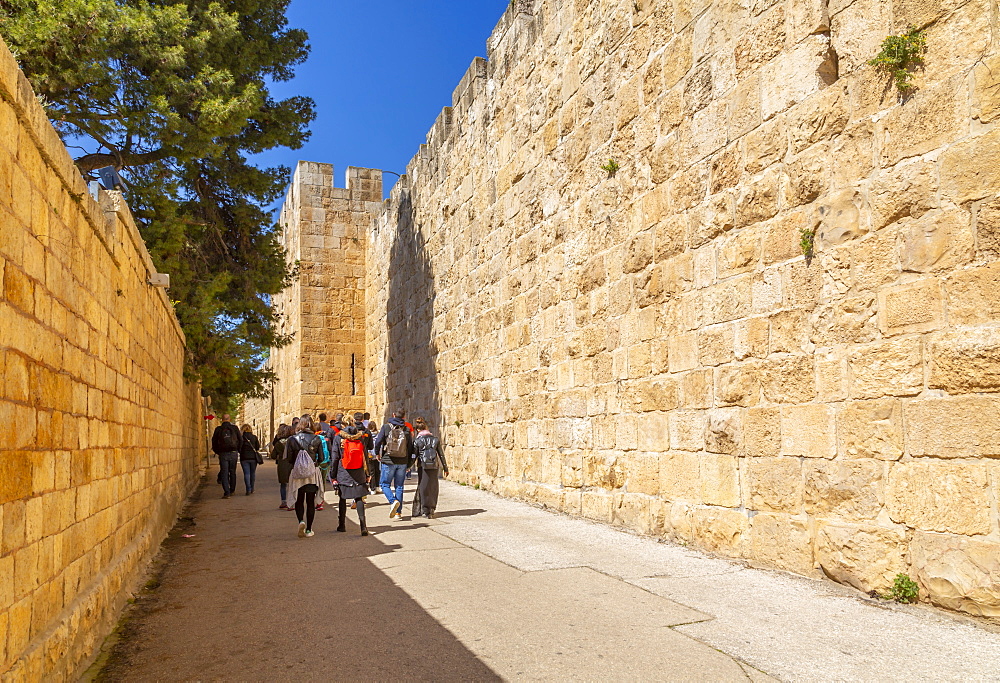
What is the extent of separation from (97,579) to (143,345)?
3.45 m

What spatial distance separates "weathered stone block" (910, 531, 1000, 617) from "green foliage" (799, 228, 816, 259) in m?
2.15

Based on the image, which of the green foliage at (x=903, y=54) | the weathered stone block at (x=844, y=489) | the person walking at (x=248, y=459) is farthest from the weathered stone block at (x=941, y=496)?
the person walking at (x=248, y=459)

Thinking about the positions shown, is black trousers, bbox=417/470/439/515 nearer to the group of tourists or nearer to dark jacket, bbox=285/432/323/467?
the group of tourists

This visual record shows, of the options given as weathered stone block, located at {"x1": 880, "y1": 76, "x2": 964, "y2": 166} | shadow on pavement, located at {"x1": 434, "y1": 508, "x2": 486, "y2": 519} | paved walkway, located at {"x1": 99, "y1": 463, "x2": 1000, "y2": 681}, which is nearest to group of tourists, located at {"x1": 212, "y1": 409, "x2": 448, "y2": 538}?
shadow on pavement, located at {"x1": 434, "y1": 508, "x2": 486, "y2": 519}

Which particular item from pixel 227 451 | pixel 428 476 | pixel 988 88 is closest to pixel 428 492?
pixel 428 476

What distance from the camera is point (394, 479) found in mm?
11312

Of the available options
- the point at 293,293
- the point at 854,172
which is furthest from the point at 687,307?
the point at 293,293

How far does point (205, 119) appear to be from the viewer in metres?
12.5

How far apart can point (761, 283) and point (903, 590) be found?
8.42 feet

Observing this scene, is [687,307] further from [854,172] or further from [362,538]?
[362,538]

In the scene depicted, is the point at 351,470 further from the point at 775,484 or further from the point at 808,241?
the point at 808,241

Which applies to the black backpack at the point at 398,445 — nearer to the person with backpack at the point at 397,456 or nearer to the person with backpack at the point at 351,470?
the person with backpack at the point at 397,456

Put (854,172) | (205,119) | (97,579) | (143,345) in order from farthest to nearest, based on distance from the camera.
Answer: (205,119), (143,345), (854,172), (97,579)

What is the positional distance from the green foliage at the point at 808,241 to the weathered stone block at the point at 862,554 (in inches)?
78.8
